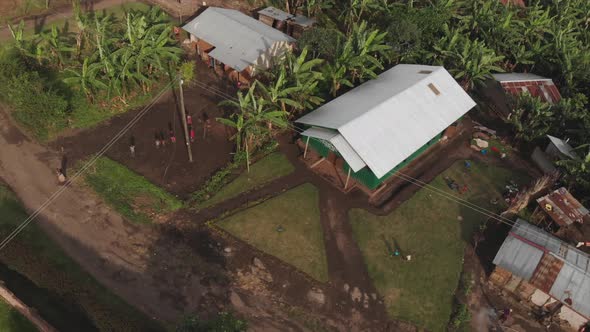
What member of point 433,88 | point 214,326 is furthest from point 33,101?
point 433,88

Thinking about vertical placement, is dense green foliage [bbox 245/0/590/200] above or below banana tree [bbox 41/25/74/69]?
above

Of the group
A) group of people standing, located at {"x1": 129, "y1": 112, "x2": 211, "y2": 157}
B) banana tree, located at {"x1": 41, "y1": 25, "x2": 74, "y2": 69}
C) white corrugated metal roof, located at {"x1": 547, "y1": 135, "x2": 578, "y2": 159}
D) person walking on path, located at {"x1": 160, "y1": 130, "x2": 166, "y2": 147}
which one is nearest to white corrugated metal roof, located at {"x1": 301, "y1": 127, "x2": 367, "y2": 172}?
group of people standing, located at {"x1": 129, "y1": 112, "x2": 211, "y2": 157}

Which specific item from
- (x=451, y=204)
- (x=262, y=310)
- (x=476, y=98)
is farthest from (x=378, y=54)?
(x=262, y=310)

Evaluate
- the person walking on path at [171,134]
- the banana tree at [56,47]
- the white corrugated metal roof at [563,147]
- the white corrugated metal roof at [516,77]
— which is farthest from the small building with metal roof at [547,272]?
the banana tree at [56,47]

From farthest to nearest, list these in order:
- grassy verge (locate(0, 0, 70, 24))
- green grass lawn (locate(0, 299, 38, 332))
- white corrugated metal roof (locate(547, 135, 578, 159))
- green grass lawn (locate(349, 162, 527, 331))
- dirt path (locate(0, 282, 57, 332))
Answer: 1. grassy verge (locate(0, 0, 70, 24))
2. white corrugated metal roof (locate(547, 135, 578, 159))
3. green grass lawn (locate(349, 162, 527, 331))
4. green grass lawn (locate(0, 299, 38, 332))
5. dirt path (locate(0, 282, 57, 332))

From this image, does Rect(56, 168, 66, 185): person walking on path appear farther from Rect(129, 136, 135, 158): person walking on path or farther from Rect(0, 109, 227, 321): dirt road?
Rect(129, 136, 135, 158): person walking on path

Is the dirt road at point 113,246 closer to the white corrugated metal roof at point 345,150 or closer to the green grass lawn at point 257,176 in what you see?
the green grass lawn at point 257,176
